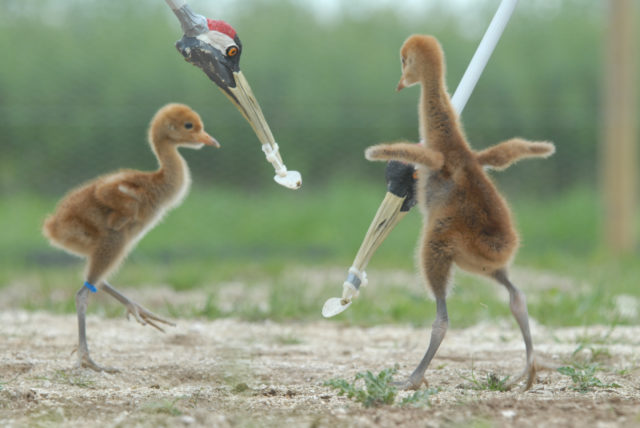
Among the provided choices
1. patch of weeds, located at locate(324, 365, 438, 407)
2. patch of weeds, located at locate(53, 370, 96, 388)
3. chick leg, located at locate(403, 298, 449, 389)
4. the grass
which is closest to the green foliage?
patch of weeds, located at locate(324, 365, 438, 407)

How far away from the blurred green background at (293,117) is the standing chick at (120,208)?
331 cm

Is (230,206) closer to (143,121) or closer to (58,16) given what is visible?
(143,121)

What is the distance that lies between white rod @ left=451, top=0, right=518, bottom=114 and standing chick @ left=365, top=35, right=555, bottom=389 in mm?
124

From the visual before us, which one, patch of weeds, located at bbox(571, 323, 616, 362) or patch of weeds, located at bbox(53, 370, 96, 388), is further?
patch of weeds, located at bbox(571, 323, 616, 362)

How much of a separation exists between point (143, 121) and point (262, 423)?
293 inches

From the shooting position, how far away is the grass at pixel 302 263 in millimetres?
5027

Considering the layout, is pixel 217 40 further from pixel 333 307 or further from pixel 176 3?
pixel 333 307

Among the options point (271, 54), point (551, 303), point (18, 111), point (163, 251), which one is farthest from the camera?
point (271, 54)

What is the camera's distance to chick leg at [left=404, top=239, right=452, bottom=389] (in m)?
3.01

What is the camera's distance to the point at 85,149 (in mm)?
9586

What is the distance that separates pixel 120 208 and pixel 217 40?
0.88 m

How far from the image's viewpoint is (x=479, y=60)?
3.27 meters

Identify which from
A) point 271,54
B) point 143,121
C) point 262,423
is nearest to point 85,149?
point 143,121

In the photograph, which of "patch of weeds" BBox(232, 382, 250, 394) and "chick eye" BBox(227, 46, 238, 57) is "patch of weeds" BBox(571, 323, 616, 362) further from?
"chick eye" BBox(227, 46, 238, 57)
